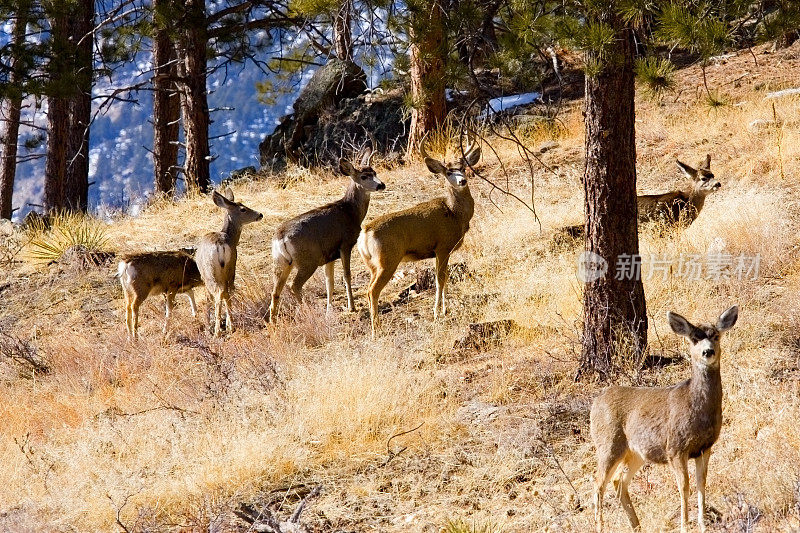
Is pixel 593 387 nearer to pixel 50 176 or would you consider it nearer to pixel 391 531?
pixel 391 531

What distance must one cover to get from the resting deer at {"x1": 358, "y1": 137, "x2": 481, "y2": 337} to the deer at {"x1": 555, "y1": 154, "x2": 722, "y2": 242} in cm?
177

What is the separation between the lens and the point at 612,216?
26.5 feet

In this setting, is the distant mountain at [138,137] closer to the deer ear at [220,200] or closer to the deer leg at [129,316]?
the deer ear at [220,200]

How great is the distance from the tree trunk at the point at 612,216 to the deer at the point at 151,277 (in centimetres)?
549

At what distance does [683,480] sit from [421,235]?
5.81 m

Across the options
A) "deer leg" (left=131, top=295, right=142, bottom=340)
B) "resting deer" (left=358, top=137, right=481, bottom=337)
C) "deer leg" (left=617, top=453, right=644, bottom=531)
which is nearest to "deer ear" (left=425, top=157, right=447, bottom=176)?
"resting deer" (left=358, top=137, right=481, bottom=337)

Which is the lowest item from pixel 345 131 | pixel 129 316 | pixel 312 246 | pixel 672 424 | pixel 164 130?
pixel 672 424

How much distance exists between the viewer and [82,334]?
40.4 ft

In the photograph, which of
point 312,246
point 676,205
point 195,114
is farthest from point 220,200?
point 195,114

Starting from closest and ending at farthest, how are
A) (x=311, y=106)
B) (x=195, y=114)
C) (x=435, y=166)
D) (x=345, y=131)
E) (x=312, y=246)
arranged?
(x=435, y=166)
(x=312, y=246)
(x=195, y=114)
(x=345, y=131)
(x=311, y=106)

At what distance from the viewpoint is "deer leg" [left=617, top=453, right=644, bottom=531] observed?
226 inches

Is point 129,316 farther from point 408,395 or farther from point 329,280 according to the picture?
point 408,395

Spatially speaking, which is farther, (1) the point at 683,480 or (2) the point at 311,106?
(2) the point at 311,106

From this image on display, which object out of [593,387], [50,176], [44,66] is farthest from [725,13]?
[50,176]
